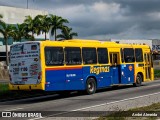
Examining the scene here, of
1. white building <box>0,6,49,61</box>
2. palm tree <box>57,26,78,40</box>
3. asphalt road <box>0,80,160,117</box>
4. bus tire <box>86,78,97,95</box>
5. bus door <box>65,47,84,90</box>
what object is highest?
white building <box>0,6,49,61</box>

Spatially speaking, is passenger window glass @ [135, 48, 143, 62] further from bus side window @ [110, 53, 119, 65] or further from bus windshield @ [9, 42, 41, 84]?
bus windshield @ [9, 42, 41, 84]

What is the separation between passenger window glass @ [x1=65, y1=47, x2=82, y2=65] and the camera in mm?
20438

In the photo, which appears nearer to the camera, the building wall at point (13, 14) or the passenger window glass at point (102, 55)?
the passenger window glass at point (102, 55)

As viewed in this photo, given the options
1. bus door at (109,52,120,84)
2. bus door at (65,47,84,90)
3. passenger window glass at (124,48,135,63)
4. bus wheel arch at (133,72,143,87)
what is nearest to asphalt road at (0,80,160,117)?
bus door at (65,47,84,90)

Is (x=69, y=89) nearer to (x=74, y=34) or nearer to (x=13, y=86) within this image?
(x=13, y=86)

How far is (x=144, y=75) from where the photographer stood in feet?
90.6

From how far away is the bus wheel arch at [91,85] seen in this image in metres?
21.9

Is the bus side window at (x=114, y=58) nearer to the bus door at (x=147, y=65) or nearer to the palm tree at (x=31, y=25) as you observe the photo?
the bus door at (x=147, y=65)

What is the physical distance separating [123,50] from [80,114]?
489 inches

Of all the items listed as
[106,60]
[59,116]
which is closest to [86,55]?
[106,60]

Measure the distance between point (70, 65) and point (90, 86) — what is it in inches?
92.1

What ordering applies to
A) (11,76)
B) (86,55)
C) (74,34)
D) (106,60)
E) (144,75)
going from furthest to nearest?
(74,34)
(144,75)
(106,60)
(86,55)
(11,76)

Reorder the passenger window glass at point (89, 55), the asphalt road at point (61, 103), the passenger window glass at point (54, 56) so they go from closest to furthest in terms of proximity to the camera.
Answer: the asphalt road at point (61, 103)
the passenger window glass at point (54, 56)
the passenger window glass at point (89, 55)

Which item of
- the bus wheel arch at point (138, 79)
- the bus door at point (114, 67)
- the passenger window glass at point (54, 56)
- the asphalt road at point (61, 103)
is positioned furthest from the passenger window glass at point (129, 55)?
the passenger window glass at point (54, 56)
